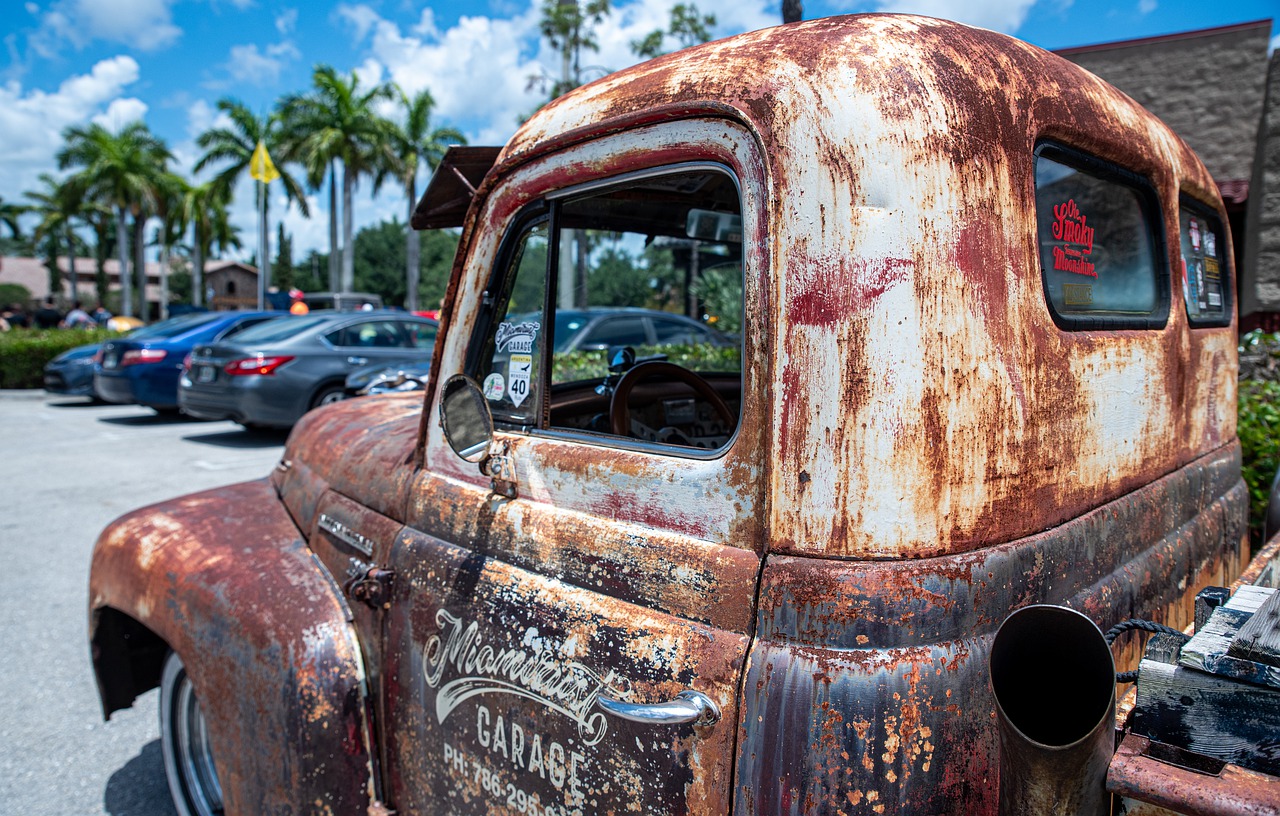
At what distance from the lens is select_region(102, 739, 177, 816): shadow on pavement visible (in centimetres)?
293

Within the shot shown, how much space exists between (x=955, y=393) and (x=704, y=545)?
0.42 m

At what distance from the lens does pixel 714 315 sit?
619 centimetres

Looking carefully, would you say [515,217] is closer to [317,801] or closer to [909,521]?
[909,521]

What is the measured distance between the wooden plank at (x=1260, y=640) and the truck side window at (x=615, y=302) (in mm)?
713

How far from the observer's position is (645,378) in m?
2.42

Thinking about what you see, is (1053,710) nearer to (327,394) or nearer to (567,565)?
(567,565)

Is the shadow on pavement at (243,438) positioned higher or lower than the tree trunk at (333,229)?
lower

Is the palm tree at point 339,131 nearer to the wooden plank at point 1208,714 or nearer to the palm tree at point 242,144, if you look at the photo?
the palm tree at point 242,144

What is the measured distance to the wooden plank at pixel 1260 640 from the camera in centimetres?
94

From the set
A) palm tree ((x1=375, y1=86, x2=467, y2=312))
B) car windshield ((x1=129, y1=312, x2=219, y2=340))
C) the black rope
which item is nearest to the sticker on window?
the black rope

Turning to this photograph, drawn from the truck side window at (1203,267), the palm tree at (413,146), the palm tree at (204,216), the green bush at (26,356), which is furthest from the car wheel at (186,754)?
the palm tree at (204,216)

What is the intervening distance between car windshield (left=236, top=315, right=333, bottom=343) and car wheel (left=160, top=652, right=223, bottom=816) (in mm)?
8446

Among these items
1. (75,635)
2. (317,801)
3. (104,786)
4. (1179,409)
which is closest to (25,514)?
(75,635)

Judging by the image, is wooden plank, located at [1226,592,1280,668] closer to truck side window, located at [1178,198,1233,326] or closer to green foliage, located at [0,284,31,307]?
truck side window, located at [1178,198,1233,326]
